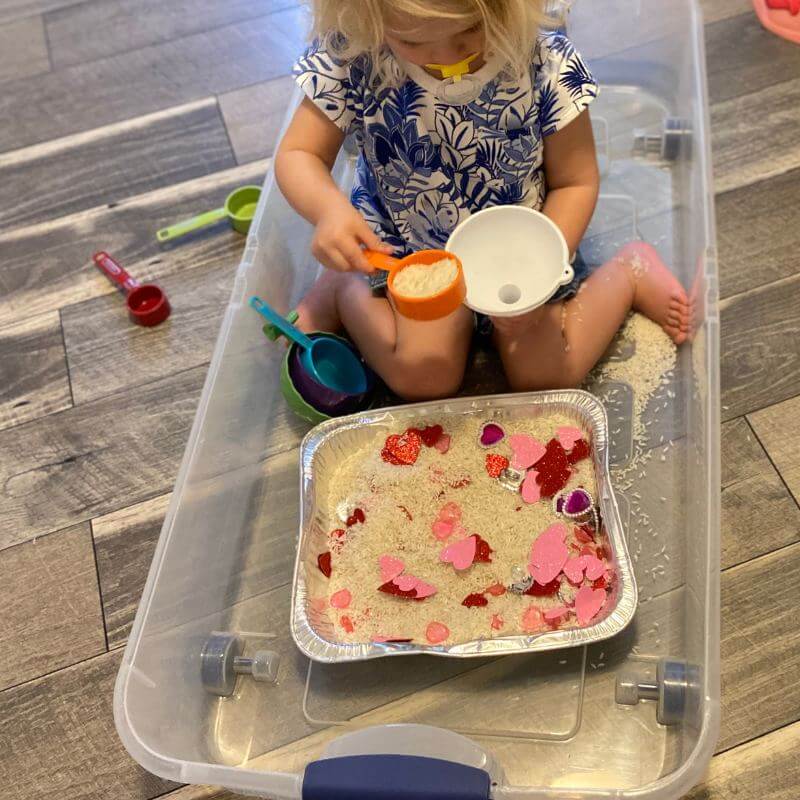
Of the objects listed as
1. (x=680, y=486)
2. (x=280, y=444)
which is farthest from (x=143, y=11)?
(x=680, y=486)

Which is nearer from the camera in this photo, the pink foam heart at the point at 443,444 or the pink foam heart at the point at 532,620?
the pink foam heart at the point at 532,620

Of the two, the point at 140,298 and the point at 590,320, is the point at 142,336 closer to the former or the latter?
the point at 140,298

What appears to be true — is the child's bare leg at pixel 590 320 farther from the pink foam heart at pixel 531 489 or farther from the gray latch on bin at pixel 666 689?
the gray latch on bin at pixel 666 689

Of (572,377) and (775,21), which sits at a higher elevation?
(775,21)

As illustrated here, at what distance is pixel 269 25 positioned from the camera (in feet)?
4.40

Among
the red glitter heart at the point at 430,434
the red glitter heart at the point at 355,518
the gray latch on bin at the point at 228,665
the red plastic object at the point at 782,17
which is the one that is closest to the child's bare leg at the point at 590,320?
the red glitter heart at the point at 430,434

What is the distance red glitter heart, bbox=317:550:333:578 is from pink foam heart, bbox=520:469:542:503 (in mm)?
201

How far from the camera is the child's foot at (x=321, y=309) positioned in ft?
3.05

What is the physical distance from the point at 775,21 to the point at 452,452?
838 millimetres

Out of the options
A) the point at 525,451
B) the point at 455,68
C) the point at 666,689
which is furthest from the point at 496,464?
the point at 455,68

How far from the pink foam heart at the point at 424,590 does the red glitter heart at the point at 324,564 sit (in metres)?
0.09

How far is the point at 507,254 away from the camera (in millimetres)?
762

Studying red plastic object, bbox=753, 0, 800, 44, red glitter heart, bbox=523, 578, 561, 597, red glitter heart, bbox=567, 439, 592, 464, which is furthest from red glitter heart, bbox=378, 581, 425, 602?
red plastic object, bbox=753, 0, 800, 44

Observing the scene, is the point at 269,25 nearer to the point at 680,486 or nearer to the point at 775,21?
the point at 775,21
